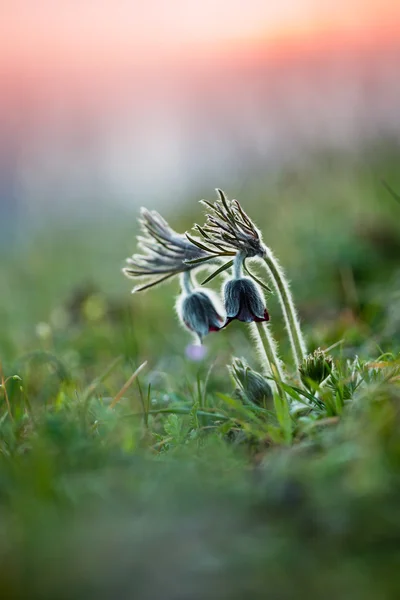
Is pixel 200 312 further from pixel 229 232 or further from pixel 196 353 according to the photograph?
pixel 196 353

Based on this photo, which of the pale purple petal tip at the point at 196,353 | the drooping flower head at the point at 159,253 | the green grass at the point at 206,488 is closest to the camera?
the green grass at the point at 206,488

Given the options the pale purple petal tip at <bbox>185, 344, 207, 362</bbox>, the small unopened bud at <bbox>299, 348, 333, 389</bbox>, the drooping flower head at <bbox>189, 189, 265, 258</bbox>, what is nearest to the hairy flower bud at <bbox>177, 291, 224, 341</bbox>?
the drooping flower head at <bbox>189, 189, 265, 258</bbox>

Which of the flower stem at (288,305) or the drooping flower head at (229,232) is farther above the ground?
the drooping flower head at (229,232)

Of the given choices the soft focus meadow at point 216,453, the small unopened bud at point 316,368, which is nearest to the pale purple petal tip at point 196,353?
the soft focus meadow at point 216,453

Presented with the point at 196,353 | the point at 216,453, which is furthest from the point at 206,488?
the point at 196,353

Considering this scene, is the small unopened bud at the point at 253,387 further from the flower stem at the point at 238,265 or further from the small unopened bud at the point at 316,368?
the flower stem at the point at 238,265

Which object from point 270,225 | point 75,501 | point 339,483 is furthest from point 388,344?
point 270,225

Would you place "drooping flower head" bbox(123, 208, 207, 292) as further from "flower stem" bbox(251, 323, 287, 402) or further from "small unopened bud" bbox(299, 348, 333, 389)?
"small unopened bud" bbox(299, 348, 333, 389)

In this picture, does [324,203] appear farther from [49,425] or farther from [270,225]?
[49,425]
